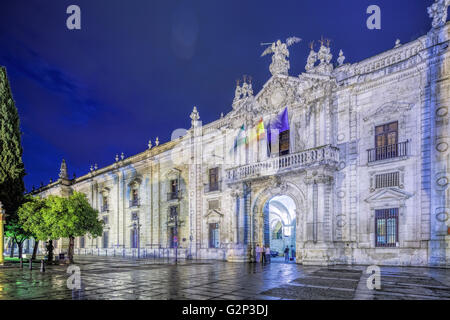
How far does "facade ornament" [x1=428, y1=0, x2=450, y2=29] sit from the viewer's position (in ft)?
54.3

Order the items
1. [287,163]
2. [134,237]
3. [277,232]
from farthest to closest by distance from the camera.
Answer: [134,237] → [277,232] → [287,163]

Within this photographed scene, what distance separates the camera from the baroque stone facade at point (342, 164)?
53.8 feet

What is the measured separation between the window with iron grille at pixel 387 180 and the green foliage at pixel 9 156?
76.3 feet

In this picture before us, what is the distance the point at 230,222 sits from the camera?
84.3 feet

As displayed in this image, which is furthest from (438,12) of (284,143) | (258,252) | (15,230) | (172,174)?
(15,230)

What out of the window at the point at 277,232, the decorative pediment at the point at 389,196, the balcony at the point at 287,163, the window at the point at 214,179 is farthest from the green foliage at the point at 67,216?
the window at the point at 277,232

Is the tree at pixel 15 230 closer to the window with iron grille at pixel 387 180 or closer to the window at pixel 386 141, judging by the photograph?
the window with iron grille at pixel 387 180

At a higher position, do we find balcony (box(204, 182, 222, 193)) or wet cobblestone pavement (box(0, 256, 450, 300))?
balcony (box(204, 182, 222, 193))

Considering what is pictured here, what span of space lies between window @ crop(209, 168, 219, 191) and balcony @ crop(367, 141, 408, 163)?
12.9 metres

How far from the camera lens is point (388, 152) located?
18000mm

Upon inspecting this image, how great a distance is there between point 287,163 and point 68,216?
14.5 metres

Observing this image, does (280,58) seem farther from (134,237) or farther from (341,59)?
(134,237)

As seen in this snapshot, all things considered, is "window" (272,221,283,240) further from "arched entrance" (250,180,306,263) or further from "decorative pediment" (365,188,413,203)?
"decorative pediment" (365,188,413,203)

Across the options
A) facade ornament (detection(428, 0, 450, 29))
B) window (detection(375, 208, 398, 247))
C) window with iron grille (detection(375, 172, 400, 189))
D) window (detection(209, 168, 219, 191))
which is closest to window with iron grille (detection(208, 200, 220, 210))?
window (detection(209, 168, 219, 191))
